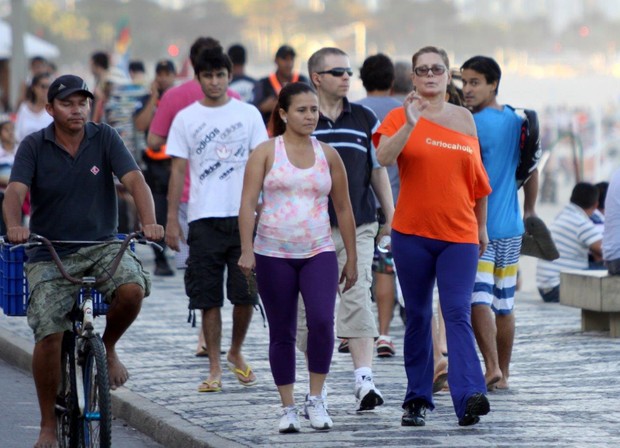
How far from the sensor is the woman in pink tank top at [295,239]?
7.91m

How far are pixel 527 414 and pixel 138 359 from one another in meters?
3.23

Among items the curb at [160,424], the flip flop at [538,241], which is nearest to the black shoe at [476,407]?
the curb at [160,424]

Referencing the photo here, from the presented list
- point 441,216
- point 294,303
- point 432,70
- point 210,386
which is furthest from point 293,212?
point 210,386

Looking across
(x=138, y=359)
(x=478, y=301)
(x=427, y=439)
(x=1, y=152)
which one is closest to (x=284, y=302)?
(x=427, y=439)

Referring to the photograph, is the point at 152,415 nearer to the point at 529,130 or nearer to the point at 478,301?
the point at 478,301

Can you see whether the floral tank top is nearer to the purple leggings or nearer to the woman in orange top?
the purple leggings

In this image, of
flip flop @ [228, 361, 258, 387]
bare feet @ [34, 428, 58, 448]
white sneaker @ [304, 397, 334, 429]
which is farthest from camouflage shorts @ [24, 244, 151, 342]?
flip flop @ [228, 361, 258, 387]

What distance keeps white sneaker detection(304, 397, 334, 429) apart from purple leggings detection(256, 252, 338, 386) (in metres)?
0.15

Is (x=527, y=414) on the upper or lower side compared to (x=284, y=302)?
lower

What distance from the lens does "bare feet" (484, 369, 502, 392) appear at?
912cm

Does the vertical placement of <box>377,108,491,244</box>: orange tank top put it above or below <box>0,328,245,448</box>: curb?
above

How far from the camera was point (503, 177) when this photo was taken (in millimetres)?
9031

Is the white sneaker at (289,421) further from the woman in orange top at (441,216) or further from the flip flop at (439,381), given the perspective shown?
the flip flop at (439,381)

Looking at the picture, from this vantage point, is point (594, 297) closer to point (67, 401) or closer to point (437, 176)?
point (437, 176)
